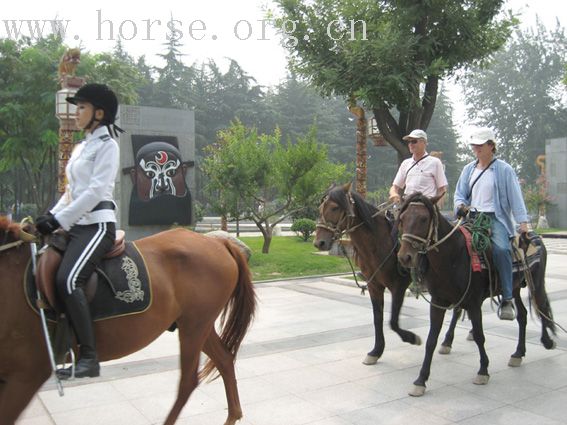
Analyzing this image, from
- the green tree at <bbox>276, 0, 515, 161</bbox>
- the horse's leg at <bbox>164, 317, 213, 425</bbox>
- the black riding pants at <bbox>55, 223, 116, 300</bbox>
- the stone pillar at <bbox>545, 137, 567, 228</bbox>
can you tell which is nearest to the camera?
the black riding pants at <bbox>55, 223, 116, 300</bbox>

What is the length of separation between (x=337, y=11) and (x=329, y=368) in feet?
26.7

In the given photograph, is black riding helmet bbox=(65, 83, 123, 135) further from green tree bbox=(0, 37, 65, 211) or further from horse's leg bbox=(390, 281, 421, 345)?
green tree bbox=(0, 37, 65, 211)

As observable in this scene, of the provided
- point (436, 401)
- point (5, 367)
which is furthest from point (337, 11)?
point (5, 367)

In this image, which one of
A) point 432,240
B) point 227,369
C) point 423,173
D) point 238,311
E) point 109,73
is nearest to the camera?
point 227,369

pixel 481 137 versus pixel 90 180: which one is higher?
pixel 481 137

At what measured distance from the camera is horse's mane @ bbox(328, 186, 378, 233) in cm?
538

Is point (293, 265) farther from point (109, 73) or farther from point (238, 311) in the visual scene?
point (109, 73)

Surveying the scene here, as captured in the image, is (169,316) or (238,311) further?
(238,311)

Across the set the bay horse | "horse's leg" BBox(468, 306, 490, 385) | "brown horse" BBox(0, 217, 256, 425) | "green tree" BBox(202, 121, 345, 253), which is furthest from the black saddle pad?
"green tree" BBox(202, 121, 345, 253)

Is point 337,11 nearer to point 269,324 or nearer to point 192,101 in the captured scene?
point 269,324

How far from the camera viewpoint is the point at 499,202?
5094mm

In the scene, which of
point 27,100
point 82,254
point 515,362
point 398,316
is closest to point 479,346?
point 515,362

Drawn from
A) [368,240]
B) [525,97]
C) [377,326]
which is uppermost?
[525,97]

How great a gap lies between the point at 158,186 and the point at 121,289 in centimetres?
1216
